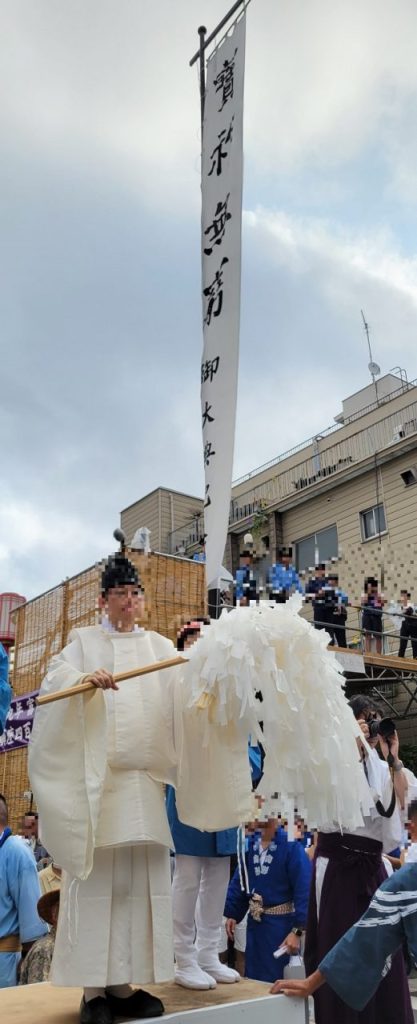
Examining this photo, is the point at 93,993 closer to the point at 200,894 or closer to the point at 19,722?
the point at 200,894

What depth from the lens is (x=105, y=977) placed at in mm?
2602

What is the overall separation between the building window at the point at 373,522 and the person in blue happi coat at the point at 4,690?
1267cm

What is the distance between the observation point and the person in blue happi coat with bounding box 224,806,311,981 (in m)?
4.38

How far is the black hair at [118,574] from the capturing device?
3.17 m

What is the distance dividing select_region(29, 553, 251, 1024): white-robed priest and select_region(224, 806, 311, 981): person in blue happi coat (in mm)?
1723

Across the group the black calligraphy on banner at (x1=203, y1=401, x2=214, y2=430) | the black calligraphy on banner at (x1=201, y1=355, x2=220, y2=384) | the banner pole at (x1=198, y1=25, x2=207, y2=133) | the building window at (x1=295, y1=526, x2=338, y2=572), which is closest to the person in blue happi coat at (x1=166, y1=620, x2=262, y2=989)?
the black calligraphy on banner at (x1=203, y1=401, x2=214, y2=430)

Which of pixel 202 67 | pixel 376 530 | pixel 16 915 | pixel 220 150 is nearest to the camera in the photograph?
pixel 16 915

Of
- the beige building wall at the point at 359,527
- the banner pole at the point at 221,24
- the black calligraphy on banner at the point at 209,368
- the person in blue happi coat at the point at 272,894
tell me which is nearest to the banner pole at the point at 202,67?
the banner pole at the point at 221,24

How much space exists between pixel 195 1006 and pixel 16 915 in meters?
2.08

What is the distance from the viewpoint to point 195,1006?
2.75m

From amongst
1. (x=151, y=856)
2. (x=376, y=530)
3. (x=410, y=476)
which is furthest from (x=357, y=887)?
(x=376, y=530)

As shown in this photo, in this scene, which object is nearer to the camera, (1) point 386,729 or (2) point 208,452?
(1) point 386,729

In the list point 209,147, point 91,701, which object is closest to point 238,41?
point 209,147

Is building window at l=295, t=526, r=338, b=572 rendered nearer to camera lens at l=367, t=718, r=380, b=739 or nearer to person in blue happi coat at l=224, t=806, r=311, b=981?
camera lens at l=367, t=718, r=380, b=739
